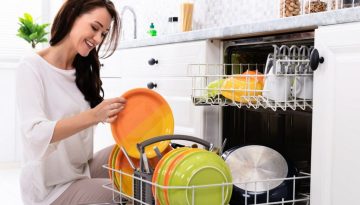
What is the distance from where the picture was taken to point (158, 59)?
7.17ft

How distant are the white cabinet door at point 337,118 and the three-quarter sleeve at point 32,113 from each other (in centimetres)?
81

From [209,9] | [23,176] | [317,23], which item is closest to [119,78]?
[209,9]

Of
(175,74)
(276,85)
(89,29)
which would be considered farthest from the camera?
(175,74)

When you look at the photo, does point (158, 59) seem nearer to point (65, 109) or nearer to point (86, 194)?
point (65, 109)

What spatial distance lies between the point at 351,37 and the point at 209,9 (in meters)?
1.80

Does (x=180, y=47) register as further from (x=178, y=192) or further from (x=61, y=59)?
(x=178, y=192)

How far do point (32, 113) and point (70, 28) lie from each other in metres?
0.39

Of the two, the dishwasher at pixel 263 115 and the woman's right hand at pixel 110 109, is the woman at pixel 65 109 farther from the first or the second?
the dishwasher at pixel 263 115

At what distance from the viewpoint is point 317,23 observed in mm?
1302

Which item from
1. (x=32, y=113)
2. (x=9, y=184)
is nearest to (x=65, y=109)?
(x=32, y=113)

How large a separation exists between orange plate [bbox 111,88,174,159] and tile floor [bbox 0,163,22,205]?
81.9 inches

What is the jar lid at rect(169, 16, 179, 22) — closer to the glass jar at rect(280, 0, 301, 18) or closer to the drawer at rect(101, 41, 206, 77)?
the drawer at rect(101, 41, 206, 77)

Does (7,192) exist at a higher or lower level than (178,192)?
lower

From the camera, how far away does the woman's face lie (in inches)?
67.4
